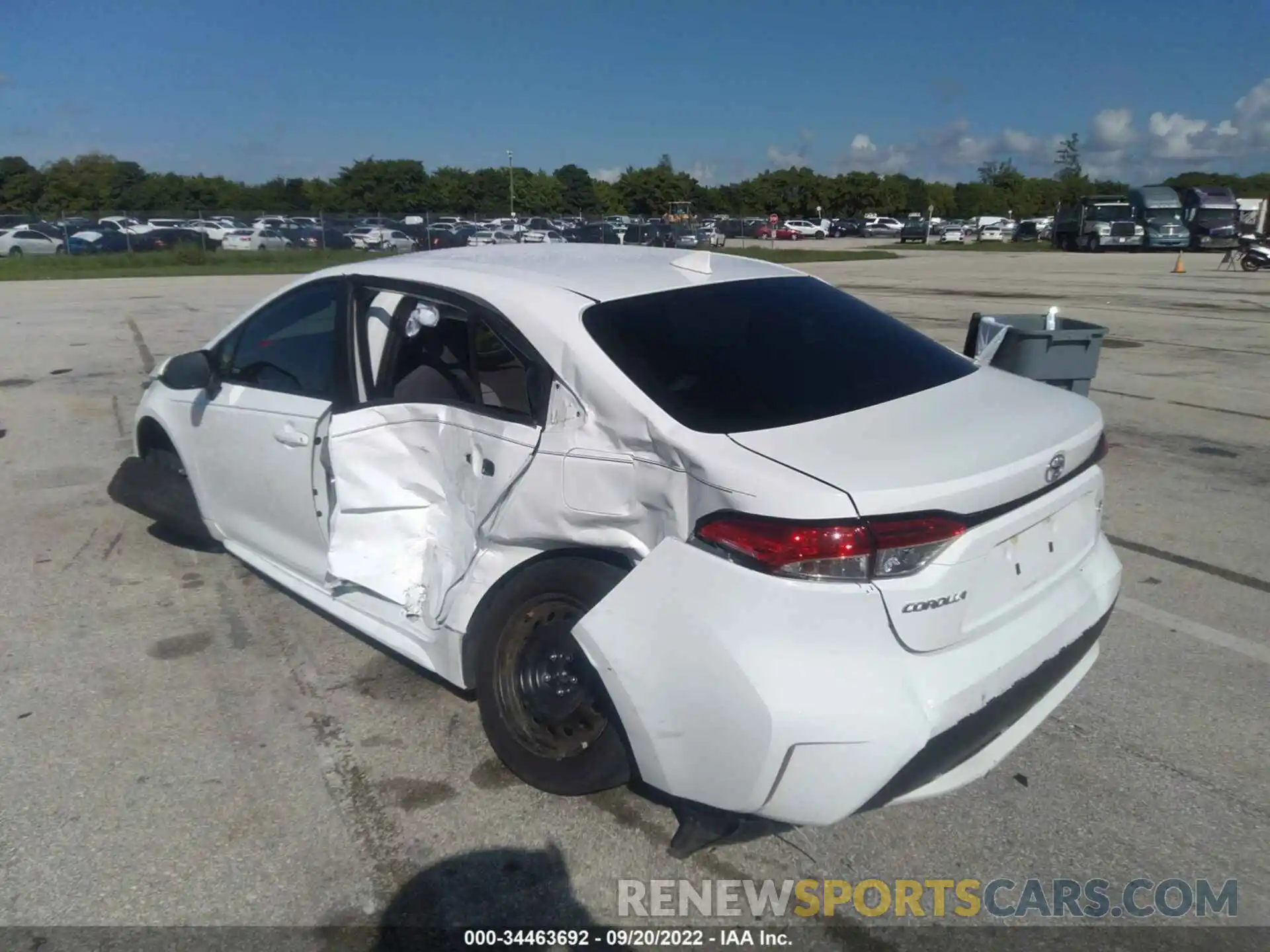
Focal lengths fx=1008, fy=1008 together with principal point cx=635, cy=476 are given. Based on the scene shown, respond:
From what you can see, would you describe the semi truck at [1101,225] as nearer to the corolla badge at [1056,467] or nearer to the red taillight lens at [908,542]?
the corolla badge at [1056,467]

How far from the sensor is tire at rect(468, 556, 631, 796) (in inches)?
114

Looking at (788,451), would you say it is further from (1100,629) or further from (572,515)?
(1100,629)

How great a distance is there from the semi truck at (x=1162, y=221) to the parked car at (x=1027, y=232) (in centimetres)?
1485

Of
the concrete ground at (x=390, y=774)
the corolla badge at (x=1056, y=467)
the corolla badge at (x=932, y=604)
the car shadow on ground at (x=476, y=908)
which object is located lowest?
the car shadow on ground at (x=476, y=908)

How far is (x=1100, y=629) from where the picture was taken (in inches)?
127

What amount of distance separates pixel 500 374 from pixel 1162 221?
155 feet

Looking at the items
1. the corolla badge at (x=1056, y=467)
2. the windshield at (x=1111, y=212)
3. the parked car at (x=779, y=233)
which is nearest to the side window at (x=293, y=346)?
the corolla badge at (x=1056, y=467)

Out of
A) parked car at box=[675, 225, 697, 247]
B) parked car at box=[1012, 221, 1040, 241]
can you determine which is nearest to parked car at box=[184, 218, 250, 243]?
parked car at box=[675, 225, 697, 247]

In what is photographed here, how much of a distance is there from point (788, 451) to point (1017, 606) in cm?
80

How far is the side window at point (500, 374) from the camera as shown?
130 inches

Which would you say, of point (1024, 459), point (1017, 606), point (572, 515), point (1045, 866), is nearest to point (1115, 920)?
point (1045, 866)

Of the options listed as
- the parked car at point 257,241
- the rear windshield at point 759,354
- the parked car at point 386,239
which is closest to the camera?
the rear windshield at point 759,354

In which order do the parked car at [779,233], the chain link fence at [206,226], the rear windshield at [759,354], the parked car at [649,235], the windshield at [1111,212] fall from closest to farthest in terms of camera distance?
the rear windshield at [759,354]
the parked car at [649,235]
the chain link fence at [206,226]
the windshield at [1111,212]
the parked car at [779,233]

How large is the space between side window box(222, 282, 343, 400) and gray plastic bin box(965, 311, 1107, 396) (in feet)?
14.0
